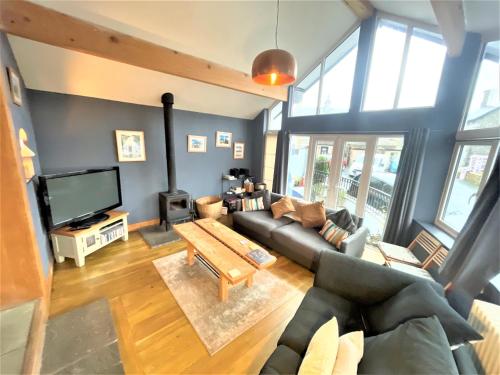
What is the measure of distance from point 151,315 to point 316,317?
1525mm

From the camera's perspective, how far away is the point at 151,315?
1.89 meters

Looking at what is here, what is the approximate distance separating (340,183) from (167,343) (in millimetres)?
3432

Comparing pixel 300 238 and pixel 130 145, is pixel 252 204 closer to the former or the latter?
pixel 300 238

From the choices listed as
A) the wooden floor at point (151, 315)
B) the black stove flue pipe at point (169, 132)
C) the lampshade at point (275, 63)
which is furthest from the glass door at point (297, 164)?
the lampshade at point (275, 63)

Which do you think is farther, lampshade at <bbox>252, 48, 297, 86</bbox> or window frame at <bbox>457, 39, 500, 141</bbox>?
window frame at <bbox>457, 39, 500, 141</bbox>

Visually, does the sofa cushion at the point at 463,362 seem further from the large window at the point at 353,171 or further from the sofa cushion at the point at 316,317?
the large window at the point at 353,171

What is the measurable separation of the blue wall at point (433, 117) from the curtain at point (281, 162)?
1.34 meters

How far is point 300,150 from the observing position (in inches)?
176

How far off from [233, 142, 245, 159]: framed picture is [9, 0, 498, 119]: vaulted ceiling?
170 centimetres

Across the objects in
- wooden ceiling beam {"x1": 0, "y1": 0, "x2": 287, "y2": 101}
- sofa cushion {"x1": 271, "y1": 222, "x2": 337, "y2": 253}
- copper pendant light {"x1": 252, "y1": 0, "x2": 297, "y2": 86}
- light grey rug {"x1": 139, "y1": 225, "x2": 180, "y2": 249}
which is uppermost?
wooden ceiling beam {"x1": 0, "y1": 0, "x2": 287, "y2": 101}

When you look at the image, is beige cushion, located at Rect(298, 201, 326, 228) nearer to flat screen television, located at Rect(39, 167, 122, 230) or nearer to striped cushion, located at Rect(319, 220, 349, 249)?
striped cushion, located at Rect(319, 220, 349, 249)

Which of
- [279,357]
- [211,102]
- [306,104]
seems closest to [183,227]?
[279,357]

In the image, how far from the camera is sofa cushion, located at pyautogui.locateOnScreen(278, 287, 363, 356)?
1.26 metres

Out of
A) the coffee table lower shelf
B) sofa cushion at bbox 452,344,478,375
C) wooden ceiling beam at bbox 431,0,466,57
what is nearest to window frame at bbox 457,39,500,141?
wooden ceiling beam at bbox 431,0,466,57
